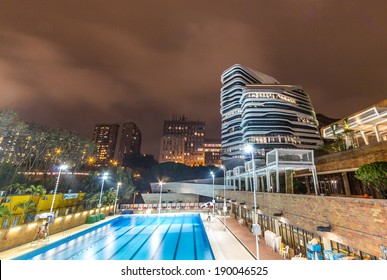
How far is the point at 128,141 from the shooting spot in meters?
Answer: 158

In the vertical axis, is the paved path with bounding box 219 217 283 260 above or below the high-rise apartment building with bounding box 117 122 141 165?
below

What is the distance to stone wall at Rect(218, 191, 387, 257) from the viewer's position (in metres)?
5.45

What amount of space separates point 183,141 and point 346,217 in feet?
402

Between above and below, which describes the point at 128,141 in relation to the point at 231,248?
above

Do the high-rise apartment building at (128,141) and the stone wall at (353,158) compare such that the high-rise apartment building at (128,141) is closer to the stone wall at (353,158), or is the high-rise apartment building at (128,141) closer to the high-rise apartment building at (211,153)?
the high-rise apartment building at (211,153)

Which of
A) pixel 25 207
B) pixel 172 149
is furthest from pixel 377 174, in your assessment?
pixel 172 149

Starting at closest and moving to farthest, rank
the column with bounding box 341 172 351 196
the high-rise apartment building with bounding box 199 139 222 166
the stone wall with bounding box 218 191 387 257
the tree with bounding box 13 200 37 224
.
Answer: the stone wall with bounding box 218 191 387 257 → the column with bounding box 341 172 351 196 → the tree with bounding box 13 200 37 224 → the high-rise apartment building with bounding box 199 139 222 166

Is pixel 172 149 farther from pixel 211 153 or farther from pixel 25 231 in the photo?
pixel 25 231

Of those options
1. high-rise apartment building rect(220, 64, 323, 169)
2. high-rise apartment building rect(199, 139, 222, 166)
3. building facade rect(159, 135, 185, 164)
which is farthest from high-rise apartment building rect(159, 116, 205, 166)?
high-rise apartment building rect(220, 64, 323, 169)

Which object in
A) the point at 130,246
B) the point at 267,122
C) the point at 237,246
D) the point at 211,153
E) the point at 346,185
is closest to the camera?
the point at 237,246

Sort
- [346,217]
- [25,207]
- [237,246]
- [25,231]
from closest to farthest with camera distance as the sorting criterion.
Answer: [346,217]
[237,246]
[25,231]
[25,207]

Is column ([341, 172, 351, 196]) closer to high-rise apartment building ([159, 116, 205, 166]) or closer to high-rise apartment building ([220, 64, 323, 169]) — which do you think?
high-rise apartment building ([220, 64, 323, 169])

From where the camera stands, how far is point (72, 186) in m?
35.7

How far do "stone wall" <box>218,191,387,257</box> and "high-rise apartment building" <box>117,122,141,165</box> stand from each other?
504 feet
